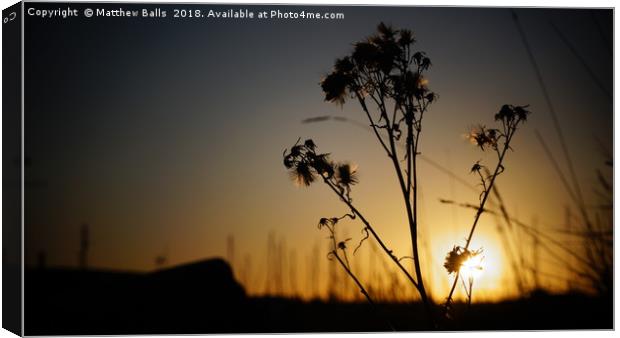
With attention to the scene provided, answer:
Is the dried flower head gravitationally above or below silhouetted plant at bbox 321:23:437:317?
below

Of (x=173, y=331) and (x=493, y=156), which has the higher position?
(x=493, y=156)

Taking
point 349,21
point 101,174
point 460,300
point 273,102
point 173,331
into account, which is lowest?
point 173,331

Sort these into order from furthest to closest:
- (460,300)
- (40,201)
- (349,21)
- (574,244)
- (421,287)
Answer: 1. (349,21)
2. (40,201)
3. (460,300)
4. (421,287)
5. (574,244)

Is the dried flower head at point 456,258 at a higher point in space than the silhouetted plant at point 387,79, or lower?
lower

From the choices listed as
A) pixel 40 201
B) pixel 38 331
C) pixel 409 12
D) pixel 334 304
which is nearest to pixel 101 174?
pixel 40 201

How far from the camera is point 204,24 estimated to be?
Result: 15.9 ft

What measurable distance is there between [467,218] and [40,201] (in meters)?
2.43

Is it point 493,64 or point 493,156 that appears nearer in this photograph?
point 493,156

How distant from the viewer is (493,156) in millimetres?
4234

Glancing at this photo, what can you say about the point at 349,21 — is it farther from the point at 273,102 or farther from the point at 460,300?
the point at 460,300

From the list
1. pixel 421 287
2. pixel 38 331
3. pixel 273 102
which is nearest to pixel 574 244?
pixel 421 287

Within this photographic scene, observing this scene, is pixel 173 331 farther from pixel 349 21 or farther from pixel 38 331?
pixel 349 21

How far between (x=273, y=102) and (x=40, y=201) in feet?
5.07

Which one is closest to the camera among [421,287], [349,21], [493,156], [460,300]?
[421,287]
